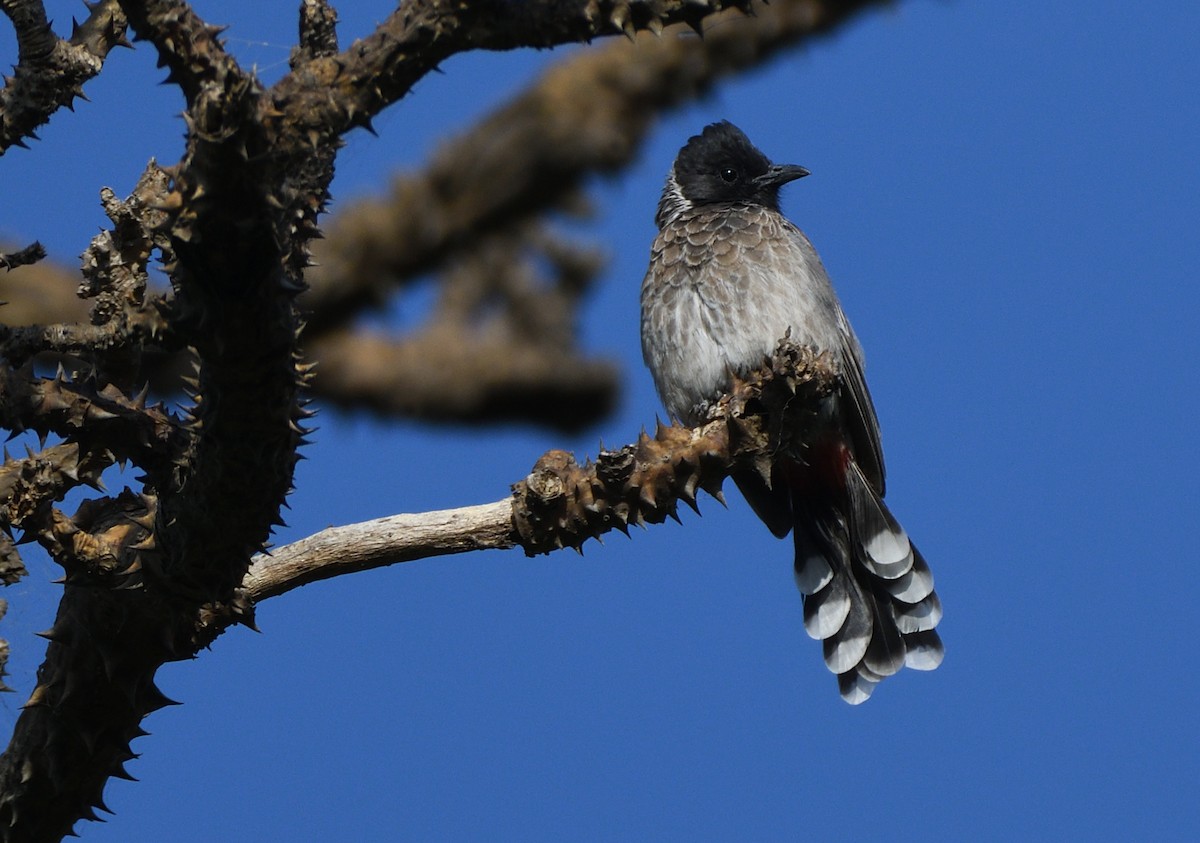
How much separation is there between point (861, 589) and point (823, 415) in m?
0.79

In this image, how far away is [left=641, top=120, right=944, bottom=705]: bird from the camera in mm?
4902

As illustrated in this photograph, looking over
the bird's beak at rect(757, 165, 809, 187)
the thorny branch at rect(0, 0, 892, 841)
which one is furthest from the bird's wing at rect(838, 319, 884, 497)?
the thorny branch at rect(0, 0, 892, 841)

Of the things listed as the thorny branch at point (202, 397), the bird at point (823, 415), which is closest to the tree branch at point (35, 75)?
the thorny branch at point (202, 397)

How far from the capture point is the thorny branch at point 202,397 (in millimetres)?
2090

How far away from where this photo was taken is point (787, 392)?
A: 352 cm

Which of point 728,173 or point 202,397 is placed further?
point 728,173

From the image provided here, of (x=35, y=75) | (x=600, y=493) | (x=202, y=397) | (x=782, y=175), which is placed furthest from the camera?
(x=782, y=175)

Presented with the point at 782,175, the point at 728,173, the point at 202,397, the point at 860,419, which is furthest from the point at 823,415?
the point at 202,397

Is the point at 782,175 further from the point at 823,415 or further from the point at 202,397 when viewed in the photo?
the point at 202,397

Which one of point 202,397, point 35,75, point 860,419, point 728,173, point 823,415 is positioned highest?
point 728,173

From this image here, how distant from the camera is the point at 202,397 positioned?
238 cm

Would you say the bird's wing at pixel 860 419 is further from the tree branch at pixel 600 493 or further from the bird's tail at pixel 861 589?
the tree branch at pixel 600 493

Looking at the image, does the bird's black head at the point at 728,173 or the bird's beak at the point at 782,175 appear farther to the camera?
the bird's black head at the point at 728,173

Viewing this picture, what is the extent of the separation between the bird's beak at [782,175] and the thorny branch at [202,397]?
2.25m
